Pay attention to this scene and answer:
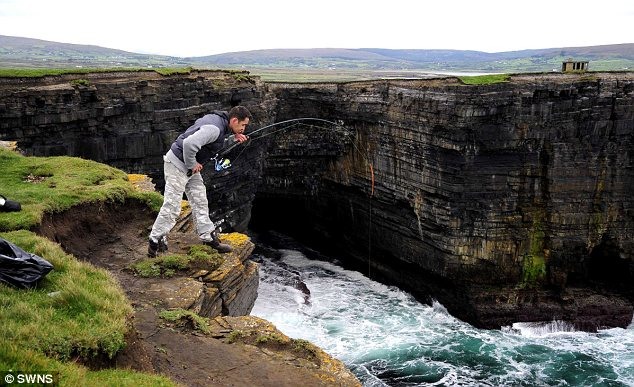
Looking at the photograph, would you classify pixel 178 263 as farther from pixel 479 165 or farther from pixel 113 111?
pixel 479 165

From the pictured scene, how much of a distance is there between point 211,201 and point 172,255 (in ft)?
60.3

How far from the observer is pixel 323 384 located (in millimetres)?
8031

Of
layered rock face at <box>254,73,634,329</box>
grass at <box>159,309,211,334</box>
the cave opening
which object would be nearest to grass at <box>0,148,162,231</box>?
grass at <box>159,309,211,334</box>

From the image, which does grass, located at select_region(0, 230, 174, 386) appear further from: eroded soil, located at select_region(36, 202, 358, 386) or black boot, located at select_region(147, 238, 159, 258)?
black boot, located at select_region(147, 238, 159, 258)

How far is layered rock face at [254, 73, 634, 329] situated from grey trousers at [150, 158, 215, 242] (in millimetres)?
16632

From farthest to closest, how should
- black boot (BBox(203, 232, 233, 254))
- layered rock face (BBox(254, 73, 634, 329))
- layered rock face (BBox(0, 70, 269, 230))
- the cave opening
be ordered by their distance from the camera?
the cave opening
layered rock face (BBox(254, 73, 634, 329))
layered rock face (BBox(0, 70, 269, 230))
black boot (BBox(203, 232, 233, 254))

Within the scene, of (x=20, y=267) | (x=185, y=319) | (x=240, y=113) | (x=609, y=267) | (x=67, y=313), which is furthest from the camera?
(x=609, y=267)

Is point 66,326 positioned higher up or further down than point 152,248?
higher up

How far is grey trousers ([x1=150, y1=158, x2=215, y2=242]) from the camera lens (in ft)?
38.0

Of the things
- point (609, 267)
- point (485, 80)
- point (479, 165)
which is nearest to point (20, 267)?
point (479, 165)

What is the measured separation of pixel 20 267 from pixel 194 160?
164 inches

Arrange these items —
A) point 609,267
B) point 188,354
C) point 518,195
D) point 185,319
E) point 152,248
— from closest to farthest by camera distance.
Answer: point 188,354, point 185,319, point 152,248, point 518,195, point 609,267

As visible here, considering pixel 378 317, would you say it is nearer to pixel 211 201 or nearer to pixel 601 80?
pixel 211 201

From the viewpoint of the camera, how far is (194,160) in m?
11.3
